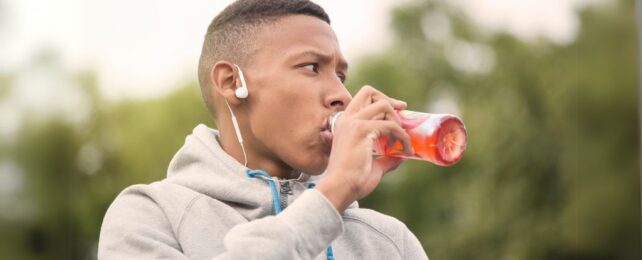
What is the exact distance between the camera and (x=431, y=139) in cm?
117

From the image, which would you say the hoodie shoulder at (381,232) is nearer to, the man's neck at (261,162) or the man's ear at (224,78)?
the man's neck at (261,162)

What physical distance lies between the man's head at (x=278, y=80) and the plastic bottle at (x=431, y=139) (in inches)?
4.1

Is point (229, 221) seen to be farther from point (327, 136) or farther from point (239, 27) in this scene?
point (239, 27)

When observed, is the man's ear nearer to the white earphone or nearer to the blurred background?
the white earphone

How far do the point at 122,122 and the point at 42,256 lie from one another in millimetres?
4702

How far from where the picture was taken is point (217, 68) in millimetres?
1359

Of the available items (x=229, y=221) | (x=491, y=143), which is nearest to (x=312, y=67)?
(x=229, y=221)

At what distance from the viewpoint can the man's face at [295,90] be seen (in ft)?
4.10

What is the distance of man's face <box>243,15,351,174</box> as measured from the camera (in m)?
1.25

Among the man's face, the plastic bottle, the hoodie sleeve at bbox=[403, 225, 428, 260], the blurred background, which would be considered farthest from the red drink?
the blurred background

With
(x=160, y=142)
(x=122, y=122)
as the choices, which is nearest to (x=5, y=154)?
(x=160, y=142)

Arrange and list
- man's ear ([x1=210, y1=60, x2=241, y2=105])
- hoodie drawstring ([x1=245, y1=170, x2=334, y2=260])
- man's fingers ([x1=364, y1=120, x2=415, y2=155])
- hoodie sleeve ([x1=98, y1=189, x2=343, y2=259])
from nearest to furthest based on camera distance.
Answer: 1. hoodie sleeve ([x1=98, y1=189, x2=343, y2=259])
2. man's fingers ([x1=364, y1=120, x2=415, y2=155])
3. hoodie drawstring ([x1=245, y1=170, x2=334, y2=260])
4. man's ear ([x1=210, y1=60, x2=241, y2=105])

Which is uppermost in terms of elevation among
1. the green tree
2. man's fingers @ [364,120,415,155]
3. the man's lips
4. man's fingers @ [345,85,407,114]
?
man's fingers @ [345,85,407,114]

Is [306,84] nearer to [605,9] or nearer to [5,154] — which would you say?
[5,154]
